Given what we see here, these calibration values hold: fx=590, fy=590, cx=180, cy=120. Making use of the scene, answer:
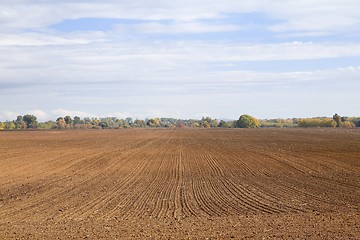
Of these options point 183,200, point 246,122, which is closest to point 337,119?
point 246,122

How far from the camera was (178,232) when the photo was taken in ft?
43.6

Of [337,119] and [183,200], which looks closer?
[183,200]

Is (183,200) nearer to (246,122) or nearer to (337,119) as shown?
(337,119)

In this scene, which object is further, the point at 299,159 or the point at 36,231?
the point at 299,159

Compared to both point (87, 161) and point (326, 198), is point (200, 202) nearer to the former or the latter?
point (326, 198)

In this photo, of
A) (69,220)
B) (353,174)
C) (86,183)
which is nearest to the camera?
(69,220)

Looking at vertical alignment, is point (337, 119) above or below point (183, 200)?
above

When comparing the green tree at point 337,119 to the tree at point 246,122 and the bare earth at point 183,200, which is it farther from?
the bare earth at point 183,200

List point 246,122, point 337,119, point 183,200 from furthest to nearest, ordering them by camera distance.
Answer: point 246,122 < point 337,119 < point 183,200

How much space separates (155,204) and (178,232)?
491cm

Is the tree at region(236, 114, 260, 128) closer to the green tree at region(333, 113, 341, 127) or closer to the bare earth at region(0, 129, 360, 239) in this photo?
the green tree at region(333, 113, 341, 127)

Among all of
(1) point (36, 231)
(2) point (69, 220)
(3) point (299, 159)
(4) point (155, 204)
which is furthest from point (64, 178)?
(3) point (299, 159)

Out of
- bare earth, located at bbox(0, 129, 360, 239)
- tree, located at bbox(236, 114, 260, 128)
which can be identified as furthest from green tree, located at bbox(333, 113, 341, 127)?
bare earth, located at bbox(0, 129, 360, 239)

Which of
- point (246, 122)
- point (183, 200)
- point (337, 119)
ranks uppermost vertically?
point (337, 119)
